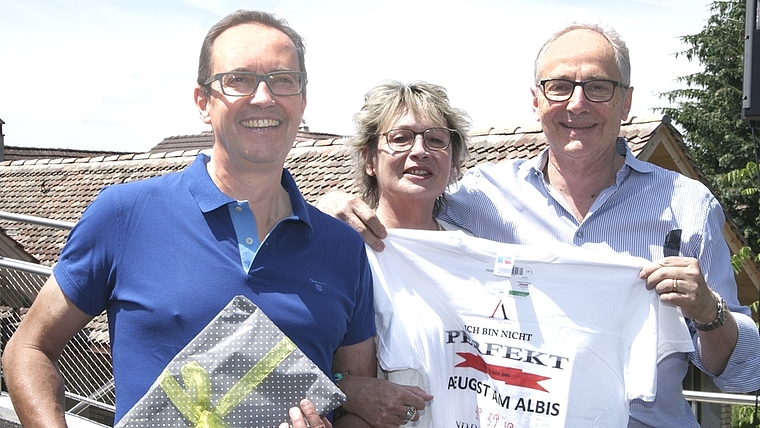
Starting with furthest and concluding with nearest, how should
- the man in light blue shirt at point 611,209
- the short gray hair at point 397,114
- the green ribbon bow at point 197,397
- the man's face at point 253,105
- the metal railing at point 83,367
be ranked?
1. the metal railing at point 83,367
2. the short gray hair at point 397,114
3. the man in light blue shirt at point 611,209
4. the man's face at point 253,105
5. the green ribbon bow at point 197,397

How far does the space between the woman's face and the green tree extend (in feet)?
73.6

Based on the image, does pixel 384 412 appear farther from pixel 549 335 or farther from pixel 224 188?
pixel 224 188

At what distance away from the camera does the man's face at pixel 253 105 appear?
2.21 m

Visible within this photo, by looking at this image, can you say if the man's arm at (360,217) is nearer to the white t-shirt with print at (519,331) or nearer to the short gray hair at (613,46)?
the white t-shirt with print at (519,331)

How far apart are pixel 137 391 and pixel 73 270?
0.37m

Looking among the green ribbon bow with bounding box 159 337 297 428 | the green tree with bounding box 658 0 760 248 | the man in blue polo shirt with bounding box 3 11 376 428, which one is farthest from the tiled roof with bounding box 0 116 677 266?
the green tree with bounding box 658 0 760 248

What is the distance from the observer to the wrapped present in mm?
2002

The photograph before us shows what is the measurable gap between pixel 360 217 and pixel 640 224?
1.05 metres

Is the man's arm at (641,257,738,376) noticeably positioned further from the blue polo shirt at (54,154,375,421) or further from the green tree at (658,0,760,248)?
the green tree at (658,0,760,248)

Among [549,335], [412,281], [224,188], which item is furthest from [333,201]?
[549,335]

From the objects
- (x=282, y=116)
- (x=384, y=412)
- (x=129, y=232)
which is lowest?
(x=384, y=412)

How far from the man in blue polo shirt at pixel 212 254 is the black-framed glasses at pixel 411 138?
69 centimetres

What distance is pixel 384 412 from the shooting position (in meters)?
2.51

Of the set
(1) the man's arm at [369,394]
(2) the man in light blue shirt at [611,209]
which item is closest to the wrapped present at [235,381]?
(1) the man's arm at [369,394]
